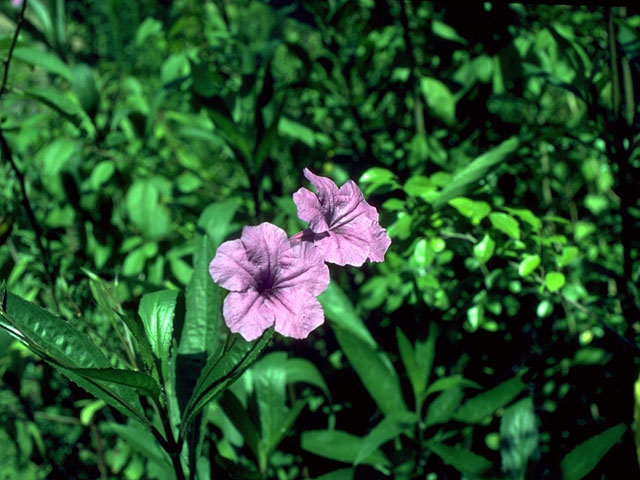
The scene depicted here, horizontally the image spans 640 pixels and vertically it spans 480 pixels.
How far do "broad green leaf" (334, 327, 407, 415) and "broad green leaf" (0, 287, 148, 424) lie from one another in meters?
0.66

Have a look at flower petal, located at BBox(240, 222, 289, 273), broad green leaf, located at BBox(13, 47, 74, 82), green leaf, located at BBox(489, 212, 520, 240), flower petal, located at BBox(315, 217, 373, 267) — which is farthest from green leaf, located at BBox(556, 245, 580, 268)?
broad green leaf, located at BBox(13, 47, 74, 82)

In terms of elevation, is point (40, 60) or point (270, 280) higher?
point (40, 60)

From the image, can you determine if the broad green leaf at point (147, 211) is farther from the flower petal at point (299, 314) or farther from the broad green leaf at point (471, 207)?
the flower petal at point (299, 314)

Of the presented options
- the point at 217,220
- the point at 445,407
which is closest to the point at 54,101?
the point at 217,220

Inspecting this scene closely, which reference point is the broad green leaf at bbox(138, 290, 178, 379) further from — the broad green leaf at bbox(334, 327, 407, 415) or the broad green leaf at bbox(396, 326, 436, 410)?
the broad green leaf at bbox(396, 326, 436, 410)

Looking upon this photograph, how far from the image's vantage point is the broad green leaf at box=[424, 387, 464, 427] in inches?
60.5

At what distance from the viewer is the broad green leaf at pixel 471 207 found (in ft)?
4.27

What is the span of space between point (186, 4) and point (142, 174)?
1.16 metres

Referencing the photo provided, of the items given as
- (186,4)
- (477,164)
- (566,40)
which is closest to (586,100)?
(566,40)

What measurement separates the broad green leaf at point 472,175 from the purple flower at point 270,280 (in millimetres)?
493

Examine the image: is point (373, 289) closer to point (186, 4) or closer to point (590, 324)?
point (590, 324)

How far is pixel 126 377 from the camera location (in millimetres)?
878

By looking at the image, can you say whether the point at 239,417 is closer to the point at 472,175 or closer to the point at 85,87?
the point at 472,175

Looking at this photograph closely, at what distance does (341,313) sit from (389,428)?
307 mm
